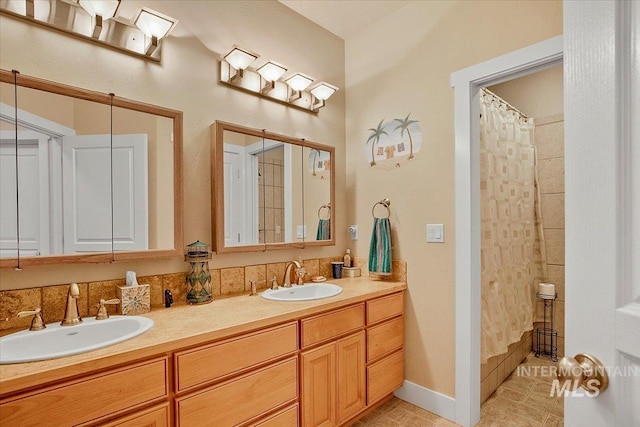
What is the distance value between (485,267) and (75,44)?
2576 mm

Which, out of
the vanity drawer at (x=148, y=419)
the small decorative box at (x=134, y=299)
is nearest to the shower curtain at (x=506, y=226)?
the vanity drawer at (x=148, y=419)

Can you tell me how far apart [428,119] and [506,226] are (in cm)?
101

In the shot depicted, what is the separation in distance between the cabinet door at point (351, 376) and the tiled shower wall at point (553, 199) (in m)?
2.04

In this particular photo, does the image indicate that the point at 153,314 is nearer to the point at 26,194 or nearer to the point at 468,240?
the point at 26,194

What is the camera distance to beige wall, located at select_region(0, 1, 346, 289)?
4.71 feet

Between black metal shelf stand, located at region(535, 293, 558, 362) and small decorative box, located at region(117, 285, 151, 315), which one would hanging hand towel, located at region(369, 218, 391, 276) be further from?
black metal shelf stand, located at region(535, 293, 558, 362)

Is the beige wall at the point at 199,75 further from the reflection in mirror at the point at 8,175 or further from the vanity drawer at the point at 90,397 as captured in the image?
the vanity drawer at the point at 90,397

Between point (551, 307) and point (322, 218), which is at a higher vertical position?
Answer: point (322, 218)

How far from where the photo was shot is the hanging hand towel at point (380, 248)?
2344 millimetres

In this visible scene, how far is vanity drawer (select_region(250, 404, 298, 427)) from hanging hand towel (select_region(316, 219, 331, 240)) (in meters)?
1.15

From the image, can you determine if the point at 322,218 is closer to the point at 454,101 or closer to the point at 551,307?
the point at 454,101

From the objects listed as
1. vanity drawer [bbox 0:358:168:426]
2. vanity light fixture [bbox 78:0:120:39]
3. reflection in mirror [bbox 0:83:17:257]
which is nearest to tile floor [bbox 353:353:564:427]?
vanity drawer [bbox 0:358:168:426]

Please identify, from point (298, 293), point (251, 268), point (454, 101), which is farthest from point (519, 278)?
point (251, 268)

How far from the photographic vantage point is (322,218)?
8.24ft
